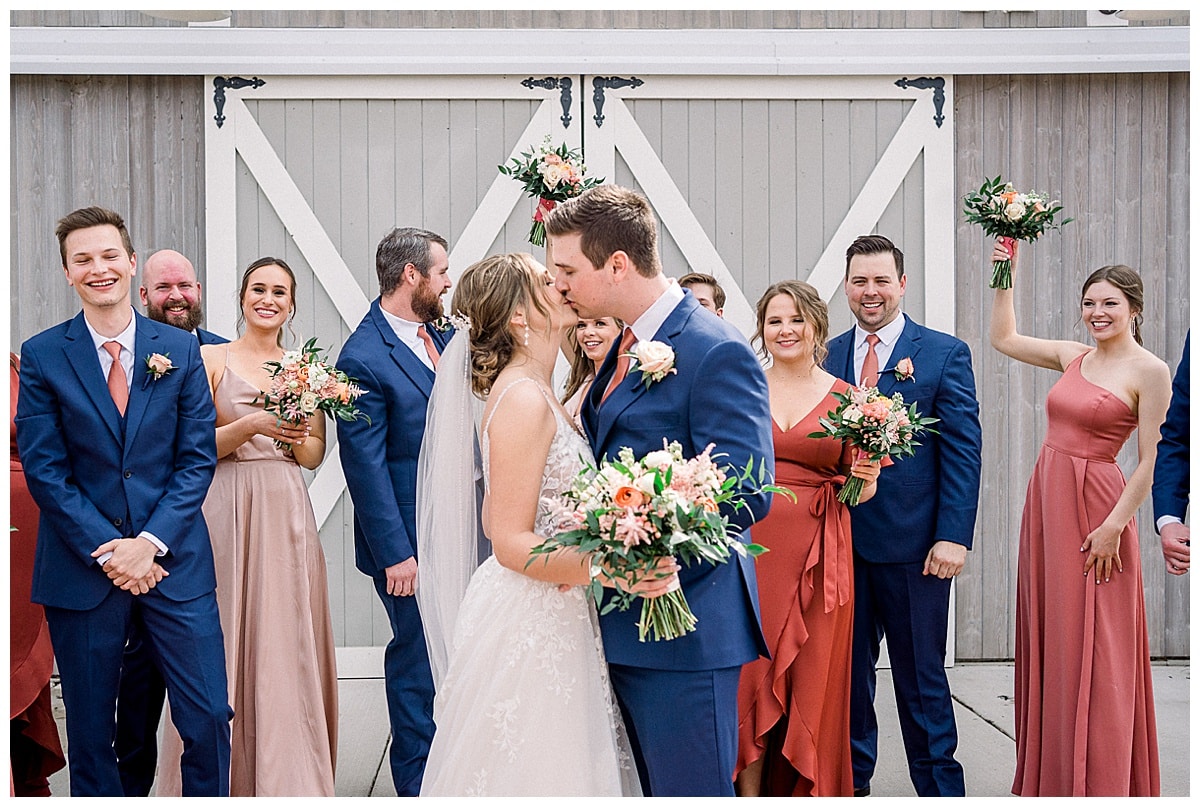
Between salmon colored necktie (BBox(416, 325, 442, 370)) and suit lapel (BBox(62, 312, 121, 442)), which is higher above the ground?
salmon colored necktie (BBox(416, 325, 442, 370))

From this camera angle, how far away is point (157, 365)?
3.80 meters

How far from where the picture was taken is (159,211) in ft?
21.4

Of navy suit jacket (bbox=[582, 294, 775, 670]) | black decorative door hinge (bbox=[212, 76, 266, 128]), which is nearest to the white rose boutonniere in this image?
navy suit jacket (bbox=[582, 294, 775, 670])

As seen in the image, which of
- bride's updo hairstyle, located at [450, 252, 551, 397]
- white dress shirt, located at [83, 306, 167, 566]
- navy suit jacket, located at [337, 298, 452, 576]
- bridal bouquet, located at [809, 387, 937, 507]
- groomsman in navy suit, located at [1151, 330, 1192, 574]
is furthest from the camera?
navy suit jacket, located at [337, 298, 452, 576]

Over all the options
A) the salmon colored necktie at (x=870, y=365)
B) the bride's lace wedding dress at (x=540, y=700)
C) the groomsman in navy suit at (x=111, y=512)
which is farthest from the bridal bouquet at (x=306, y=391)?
the salmon colored necktie at (x=870, y=365)

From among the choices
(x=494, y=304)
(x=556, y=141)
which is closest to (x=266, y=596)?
(x=494, y=304)

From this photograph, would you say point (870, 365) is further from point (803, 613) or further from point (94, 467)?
point (94, 467)

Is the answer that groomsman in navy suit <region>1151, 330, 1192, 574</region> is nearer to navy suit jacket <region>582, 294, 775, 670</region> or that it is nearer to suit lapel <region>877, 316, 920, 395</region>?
suit lapel <region>877, 316, 920, 395</region>

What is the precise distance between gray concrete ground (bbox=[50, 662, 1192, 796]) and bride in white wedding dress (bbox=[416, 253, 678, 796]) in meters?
1.97

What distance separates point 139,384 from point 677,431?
6.56ft

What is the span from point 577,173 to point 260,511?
1819mm

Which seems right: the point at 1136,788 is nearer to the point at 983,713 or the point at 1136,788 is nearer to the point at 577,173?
the point at 983,713

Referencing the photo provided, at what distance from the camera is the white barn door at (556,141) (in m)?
6.46

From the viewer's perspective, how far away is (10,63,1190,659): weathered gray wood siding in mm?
6512
